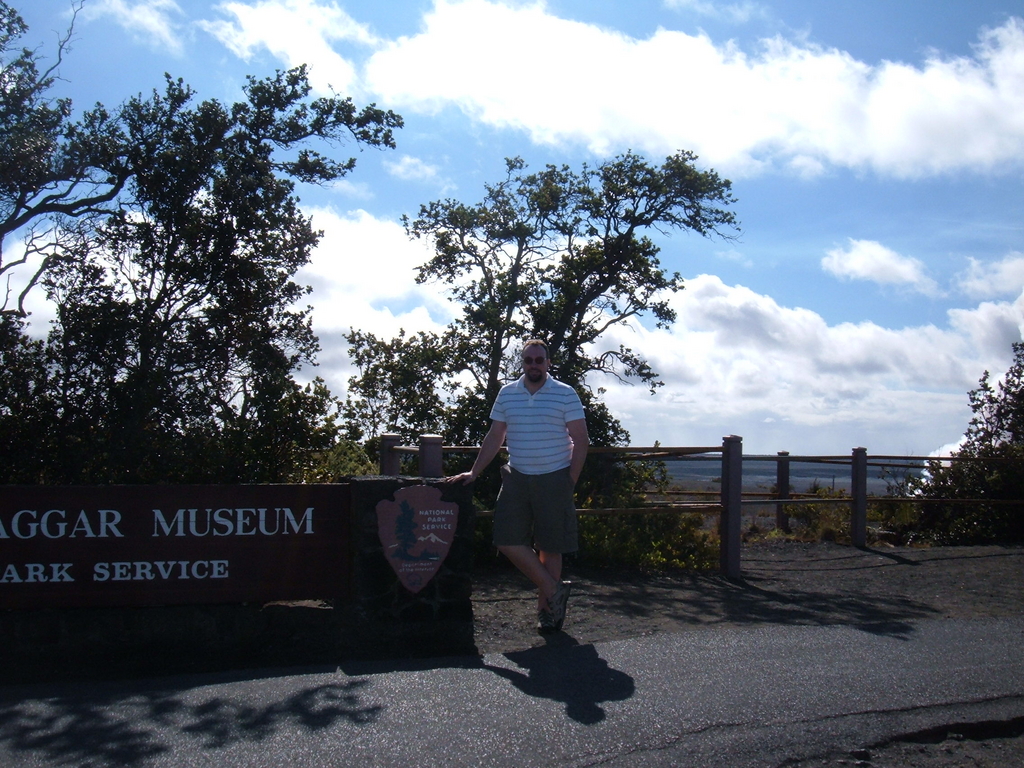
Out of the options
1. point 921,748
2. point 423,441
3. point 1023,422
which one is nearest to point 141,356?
point 423,441

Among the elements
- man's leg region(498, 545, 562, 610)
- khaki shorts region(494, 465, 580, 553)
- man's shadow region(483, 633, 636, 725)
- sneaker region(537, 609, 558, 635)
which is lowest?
man's shadow region(483, 633, 636, 725)

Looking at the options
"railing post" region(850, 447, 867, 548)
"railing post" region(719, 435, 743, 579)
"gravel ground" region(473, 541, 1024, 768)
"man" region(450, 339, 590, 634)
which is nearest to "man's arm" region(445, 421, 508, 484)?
"man" region(450, 339, 590, 634)

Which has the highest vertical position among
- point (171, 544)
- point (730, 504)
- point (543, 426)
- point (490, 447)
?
point (543, 426)

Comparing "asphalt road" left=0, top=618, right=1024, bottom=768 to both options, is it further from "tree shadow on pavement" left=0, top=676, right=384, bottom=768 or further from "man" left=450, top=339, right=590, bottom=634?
"man" left=450, top=339, right=590, bottom=634

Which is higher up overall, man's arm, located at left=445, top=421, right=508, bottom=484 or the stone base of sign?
man's arm, located at left=445, top=421, right=508, bottom=484

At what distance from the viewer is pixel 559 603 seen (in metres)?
5.71

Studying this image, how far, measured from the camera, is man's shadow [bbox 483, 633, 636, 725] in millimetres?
4281

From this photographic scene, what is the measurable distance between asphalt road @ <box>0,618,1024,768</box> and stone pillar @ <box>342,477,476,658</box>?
1.52ft

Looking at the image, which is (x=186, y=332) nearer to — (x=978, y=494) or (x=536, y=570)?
(x=536, y=570)

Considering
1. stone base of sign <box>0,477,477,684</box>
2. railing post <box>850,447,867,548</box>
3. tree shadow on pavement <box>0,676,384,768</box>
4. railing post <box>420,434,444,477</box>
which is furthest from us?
railing post <box>850,447,867,548</box>

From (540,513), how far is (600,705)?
169 centimetres

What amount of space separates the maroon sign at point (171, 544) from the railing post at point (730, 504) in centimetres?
A: 415

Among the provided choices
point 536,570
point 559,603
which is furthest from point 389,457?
point 559,603

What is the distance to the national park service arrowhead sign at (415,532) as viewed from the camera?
222 inches
